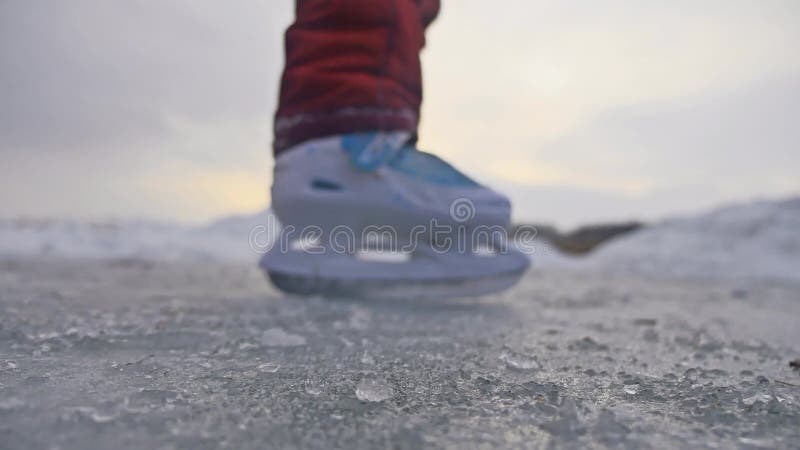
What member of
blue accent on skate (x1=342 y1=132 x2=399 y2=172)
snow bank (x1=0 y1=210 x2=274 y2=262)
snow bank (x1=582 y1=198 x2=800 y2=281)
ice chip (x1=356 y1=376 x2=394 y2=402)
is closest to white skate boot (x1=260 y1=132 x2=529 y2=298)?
blue accent on skate (x1=342 y1=132 x2=399 y2=172)

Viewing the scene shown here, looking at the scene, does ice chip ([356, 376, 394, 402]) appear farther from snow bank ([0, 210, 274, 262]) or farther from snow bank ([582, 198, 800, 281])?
snow bank ([582, 198, 800, 281])

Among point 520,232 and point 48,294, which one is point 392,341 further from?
point 520,232

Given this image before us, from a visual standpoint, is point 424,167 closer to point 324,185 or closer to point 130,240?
point 324,185

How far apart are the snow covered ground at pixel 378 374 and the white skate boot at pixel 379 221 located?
6 cm

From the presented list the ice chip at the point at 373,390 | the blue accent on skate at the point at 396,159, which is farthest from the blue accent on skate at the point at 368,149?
the ice chip at the point at 373,390

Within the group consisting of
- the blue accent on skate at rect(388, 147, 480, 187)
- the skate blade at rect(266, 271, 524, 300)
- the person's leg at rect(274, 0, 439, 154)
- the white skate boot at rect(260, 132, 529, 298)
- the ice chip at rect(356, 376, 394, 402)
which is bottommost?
the ice chip at rect(356, 376, 394, 402)

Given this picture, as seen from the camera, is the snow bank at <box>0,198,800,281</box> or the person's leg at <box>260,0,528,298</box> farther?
the snow bank at <box>0,198,800,281</box>

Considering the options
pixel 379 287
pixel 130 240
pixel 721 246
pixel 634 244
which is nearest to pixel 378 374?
pixel 379 287

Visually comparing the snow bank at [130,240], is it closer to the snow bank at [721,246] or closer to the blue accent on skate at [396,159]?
the blue accent on skate at [396,159]

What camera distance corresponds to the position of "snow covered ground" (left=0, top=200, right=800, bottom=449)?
42 centimetres

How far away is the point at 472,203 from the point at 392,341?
0.56m

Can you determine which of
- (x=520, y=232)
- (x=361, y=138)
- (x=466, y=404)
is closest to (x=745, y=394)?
(x=466, y=404)

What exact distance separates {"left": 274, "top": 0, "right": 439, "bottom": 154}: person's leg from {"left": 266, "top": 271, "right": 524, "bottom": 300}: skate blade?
0.35 metres

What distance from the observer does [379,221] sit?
1.28 m
